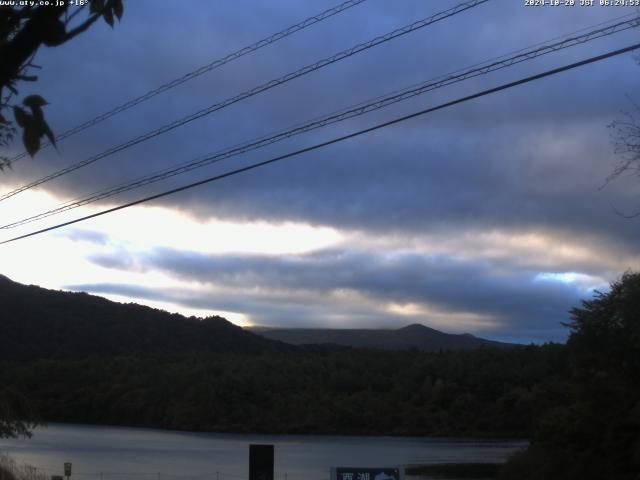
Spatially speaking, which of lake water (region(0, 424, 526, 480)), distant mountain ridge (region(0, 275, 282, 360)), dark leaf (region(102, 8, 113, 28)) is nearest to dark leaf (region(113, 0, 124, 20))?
dark leaf (region(102, 8, 113, 28))

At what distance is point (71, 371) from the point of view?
90.7 meters

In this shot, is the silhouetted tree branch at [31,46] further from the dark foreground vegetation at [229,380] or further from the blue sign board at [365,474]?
the dark foreground vegetation at [229,380]

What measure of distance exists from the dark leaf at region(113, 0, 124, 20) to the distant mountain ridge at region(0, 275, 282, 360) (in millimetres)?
75956

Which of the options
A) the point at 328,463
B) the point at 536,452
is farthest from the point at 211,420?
the point at 536,452

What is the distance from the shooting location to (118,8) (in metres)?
4.39

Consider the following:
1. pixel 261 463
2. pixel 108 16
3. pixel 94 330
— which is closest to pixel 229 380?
pixel 94 330

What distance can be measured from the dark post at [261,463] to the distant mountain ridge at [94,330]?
2640 inches

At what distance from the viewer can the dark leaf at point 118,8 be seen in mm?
4348

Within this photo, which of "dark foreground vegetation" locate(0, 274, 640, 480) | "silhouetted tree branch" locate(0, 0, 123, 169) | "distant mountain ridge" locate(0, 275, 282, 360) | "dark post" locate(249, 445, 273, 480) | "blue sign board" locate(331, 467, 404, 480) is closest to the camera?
"silhouetted tree branch" locate(0, 0, 123, 169)

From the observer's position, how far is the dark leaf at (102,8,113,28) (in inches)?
171

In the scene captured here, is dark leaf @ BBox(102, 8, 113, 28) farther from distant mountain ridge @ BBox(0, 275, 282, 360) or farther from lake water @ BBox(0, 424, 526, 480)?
distant mountain ridge @ BBox(0, 275, 282, 360)

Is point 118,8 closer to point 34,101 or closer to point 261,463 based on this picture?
point 34,101

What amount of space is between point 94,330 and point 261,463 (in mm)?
88165

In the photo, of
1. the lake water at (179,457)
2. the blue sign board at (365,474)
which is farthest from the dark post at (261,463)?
the lake water at (179,457)
